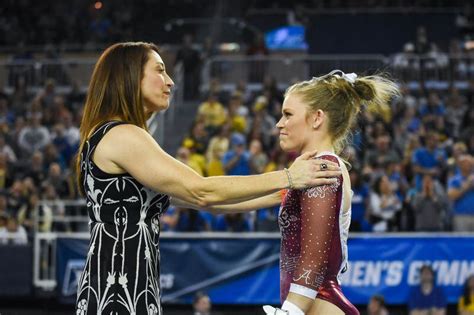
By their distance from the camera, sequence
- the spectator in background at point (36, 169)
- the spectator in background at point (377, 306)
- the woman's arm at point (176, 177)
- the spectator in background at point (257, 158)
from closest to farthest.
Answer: the woman's arm at point (176, 177) < the spectator in background at point (377, 306) < the spectator in background at point (257, 158) < the spectator in background at point (36, 169)

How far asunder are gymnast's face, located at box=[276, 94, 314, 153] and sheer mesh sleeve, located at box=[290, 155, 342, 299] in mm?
298

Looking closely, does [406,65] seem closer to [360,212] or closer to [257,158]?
[257,158]

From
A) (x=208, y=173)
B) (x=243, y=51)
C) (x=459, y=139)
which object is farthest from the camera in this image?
(x=243, y=51)

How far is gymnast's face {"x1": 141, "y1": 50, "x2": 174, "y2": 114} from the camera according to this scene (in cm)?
431

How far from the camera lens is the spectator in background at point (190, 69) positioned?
59.3 feet

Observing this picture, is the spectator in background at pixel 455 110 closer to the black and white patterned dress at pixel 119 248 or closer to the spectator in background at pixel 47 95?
the spectator in background at pixel 47 95

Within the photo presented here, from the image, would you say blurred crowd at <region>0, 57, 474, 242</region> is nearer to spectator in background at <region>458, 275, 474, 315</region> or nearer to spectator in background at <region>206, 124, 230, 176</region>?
spectator in background at <region>206, 124, 230, 176</region>

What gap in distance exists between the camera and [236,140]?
14.4 metres

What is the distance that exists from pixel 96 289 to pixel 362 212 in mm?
8411

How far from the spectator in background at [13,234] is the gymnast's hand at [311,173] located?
848cm

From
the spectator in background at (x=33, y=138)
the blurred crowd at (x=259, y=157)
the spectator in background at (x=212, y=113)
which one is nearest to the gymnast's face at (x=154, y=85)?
the blurred crowd at (x=259, y=157)

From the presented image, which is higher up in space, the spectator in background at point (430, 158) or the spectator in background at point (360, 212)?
the spectator in background at point (430, 158)

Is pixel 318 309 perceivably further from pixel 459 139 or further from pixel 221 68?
pixel 221 68

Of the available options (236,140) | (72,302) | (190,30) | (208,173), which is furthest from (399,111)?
(190,30)
